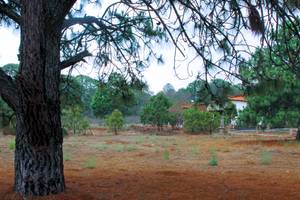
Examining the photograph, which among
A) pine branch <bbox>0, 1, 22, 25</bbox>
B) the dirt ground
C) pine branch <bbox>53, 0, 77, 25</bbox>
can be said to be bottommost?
the dirt ground

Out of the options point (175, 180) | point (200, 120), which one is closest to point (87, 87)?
point (200, 120)

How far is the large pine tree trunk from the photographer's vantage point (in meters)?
2.35

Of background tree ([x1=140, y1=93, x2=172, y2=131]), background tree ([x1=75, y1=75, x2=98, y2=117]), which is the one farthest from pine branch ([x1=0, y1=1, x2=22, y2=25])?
background tree ([x1=140, y1=93, x2=172, y2=131])

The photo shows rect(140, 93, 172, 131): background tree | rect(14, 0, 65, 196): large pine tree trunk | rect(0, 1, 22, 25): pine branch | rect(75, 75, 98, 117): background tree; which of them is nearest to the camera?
rect(14, 0, 65, 196): large pine tree trunk

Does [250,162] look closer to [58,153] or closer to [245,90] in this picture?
[245,90]

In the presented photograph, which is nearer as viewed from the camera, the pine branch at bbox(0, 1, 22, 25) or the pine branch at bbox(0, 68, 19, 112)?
the pine branch at bbox(0, 68, 19, 112)

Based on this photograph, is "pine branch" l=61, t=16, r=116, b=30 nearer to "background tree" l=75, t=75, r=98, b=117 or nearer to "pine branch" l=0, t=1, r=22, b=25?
"pine branch" l=0, t=1, r=22, b=25

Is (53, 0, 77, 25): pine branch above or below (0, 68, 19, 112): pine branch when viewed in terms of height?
above

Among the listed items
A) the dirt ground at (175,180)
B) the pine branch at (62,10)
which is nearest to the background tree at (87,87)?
the pine branch at (62,10)

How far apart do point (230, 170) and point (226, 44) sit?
2.66 m

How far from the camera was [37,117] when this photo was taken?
91.5 inches

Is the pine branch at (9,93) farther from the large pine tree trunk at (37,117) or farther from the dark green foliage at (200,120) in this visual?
the dark green foliage at (200,120)

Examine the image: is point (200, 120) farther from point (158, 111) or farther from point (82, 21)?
point (82, 21)

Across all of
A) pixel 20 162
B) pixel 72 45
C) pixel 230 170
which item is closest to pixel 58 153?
pixel 20 162
